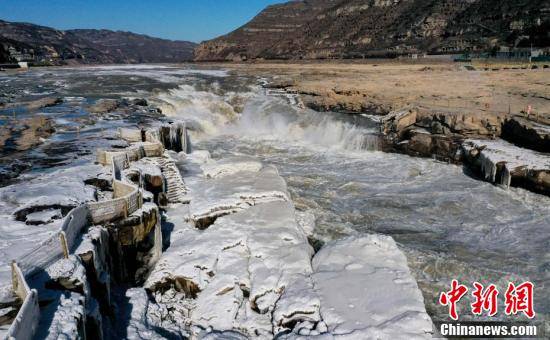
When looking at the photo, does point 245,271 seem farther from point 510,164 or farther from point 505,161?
point 505,161

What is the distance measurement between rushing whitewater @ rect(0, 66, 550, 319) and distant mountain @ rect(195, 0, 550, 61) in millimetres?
62786

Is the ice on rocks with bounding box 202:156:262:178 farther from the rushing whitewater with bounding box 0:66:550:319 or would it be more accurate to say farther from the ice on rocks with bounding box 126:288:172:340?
the ice on rocks with bounding box 126:288:172:340

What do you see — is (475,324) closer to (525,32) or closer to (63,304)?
(63,304)

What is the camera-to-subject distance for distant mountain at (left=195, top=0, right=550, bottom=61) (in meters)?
84.7

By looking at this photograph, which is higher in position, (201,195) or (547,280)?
(201,195)

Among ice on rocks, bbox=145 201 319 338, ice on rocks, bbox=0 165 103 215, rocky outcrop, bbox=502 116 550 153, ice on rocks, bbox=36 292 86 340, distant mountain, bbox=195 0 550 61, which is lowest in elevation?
ice on rocks, bbox=145 201 319 338

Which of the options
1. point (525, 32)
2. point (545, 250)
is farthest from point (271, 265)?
point (525, 32)

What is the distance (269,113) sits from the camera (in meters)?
34.8

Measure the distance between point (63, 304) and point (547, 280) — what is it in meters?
12.3

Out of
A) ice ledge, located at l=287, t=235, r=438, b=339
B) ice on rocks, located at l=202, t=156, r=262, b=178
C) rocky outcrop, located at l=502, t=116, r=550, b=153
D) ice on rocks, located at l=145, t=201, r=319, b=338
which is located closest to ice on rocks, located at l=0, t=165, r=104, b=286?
ice on rocks, located at l=145, t=201, r=319, b=338

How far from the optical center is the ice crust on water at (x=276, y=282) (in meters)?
9.21

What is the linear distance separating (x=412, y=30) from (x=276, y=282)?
115794 mm

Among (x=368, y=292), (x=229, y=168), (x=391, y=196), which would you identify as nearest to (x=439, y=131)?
(x=391, y=196)

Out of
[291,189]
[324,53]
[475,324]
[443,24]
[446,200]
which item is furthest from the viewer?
[324,53]
